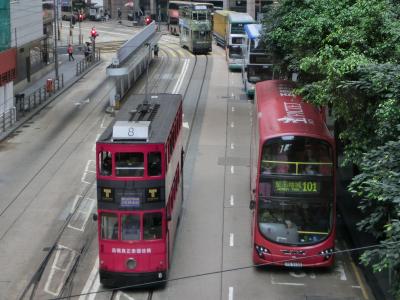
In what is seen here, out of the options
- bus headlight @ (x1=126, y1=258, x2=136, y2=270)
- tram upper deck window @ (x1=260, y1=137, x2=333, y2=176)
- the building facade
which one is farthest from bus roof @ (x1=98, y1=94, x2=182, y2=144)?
the building facade

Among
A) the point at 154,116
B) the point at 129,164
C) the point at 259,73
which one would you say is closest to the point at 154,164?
the point at 129,164

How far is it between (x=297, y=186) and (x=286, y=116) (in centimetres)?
230

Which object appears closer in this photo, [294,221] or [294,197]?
[294,197]

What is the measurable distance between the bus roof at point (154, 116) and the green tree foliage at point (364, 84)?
3590 millimetres

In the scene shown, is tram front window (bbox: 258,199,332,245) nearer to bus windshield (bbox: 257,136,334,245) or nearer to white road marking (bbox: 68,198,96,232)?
bus windshield (bbox: 257,136,334,245)

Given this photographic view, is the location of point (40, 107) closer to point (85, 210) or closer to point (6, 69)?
point (6, 69)

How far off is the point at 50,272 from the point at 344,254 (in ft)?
25.9

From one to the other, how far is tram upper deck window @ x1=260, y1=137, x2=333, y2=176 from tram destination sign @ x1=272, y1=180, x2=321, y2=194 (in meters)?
0.22

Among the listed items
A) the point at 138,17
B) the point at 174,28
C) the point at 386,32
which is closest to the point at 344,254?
the point at 386,32

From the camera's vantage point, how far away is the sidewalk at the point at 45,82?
35812 millimetres

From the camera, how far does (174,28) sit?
81000mm

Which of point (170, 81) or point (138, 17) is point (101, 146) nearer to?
point (170, 81)

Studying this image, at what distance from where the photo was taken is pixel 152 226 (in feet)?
52.8

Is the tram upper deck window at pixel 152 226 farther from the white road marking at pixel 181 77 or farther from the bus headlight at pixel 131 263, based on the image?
the white road marking at pixel 181 77
